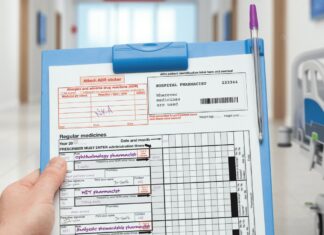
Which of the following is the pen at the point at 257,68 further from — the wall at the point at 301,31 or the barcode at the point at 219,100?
the wall at the point at 301,31

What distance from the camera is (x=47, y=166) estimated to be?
93cm

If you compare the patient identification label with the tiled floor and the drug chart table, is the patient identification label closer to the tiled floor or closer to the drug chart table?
the drug chart table

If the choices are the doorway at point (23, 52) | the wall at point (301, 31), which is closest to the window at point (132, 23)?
the doorway at point (23, 52)

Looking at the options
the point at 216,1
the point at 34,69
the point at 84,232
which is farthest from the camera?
the point at 216,1

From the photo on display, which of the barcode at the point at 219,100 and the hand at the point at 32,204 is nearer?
the hand at the point at 32,204

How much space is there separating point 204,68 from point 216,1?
14.0m

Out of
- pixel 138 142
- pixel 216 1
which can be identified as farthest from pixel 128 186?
pixel 216 1

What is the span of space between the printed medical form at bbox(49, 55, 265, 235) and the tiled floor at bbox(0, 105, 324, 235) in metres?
1.01

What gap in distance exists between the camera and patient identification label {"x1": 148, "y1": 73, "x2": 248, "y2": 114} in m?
0.96

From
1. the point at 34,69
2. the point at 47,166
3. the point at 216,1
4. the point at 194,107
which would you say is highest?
the point at 216,1

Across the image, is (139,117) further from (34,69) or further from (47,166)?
(34,69)

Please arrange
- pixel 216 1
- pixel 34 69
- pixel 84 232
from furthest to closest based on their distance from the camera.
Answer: pixel 216 1, pixel 34 69, pixel 84 232

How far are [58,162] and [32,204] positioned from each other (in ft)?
0.30

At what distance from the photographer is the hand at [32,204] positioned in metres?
0.86
